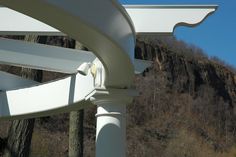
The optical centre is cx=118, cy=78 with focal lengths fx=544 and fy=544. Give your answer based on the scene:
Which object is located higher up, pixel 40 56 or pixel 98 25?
pixel 40 56

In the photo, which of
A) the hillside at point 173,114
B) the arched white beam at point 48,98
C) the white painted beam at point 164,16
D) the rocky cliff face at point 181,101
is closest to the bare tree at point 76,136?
the hillside at point 173,114

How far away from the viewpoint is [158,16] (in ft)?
20.7

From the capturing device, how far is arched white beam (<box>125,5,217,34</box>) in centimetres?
621

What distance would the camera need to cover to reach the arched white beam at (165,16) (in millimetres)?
6211

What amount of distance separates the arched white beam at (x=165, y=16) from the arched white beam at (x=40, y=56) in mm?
1493

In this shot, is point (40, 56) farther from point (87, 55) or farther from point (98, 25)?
point (98, 25)

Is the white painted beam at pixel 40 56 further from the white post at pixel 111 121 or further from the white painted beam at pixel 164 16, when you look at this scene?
the white painted beam at pixel 164 16

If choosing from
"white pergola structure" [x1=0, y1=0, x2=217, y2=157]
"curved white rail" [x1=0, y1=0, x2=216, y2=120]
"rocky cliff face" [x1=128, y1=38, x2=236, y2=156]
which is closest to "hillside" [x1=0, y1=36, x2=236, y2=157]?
"rocky cliff face" [x1=128, y1=38, x2=236, y2=156]

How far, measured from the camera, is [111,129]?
6426mm

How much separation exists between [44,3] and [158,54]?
86.8 m

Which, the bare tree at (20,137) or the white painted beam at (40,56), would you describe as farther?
the bare tree at (20,137)

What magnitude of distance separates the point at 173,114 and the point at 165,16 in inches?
2355

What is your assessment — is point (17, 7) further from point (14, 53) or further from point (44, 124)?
point (44, 124)

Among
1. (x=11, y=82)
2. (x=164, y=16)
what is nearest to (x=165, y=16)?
(x=164, y=16)
